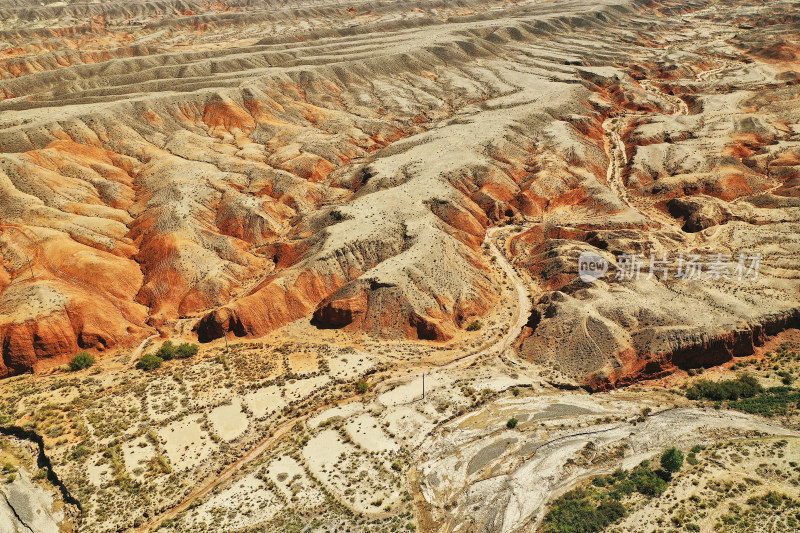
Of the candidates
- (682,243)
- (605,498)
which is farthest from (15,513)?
(682,243)

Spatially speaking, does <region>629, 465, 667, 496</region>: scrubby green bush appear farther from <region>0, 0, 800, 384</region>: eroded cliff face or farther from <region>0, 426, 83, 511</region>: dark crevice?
<region>0, 426, 83, 511</region>: dark crevice

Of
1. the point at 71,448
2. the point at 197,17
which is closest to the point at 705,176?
the point at 71,448

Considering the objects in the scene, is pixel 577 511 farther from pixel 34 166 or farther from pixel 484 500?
pixel 34 166

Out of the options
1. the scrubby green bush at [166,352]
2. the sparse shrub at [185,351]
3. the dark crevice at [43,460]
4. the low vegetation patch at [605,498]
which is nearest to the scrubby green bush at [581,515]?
the low vegetation patch at [605,498]

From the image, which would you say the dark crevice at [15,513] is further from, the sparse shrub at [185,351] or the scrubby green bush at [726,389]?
the scrubby green bush at [726,389]

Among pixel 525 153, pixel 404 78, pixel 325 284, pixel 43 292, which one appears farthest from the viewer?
pixel 404 78

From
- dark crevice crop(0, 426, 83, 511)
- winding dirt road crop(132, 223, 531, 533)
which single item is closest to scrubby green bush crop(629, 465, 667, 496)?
winding dirt road crop(132, 223, 531, 533)
